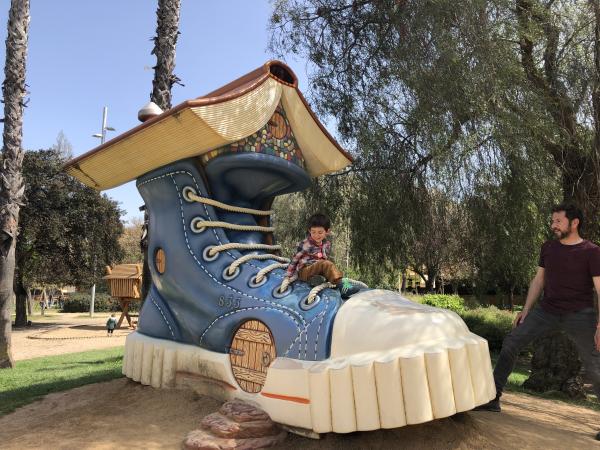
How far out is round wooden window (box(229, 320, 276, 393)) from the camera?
2848mm

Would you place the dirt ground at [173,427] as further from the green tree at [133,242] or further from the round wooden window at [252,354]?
the green tree at [133,242]

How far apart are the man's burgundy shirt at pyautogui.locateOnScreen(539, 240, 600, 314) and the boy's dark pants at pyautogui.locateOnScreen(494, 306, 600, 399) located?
2.1 inches

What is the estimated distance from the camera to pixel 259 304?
3.00 meters

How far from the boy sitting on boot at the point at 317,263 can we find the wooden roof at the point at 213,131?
0.82 m

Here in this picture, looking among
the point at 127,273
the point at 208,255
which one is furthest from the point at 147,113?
the point at 127,273

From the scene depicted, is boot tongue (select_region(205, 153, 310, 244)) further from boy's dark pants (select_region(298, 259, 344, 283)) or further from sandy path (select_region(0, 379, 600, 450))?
sandy path (select_region(0, 379, 600, 450))

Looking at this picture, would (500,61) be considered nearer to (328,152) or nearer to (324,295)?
(328,152)

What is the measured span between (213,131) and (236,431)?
70.5 inches

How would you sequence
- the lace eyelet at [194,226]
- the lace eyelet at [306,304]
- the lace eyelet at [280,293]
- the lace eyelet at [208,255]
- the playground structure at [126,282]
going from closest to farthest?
the lace eyelet at [306,304]
the lace eyelet at [280,293]
the lace eyelet at [208,255]
the lace eyelet at [194,226]
the playground structure at [126,282]

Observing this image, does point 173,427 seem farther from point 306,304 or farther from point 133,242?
point 133,242

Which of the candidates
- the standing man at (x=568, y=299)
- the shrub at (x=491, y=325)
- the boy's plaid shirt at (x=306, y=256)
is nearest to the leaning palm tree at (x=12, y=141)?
the boy's plaid shirt at (x=306, y=256)

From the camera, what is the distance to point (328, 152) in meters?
4.13

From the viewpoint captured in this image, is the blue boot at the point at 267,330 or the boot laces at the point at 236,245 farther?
the boot laces at the point at 236,245

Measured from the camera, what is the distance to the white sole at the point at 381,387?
2.32 meters
